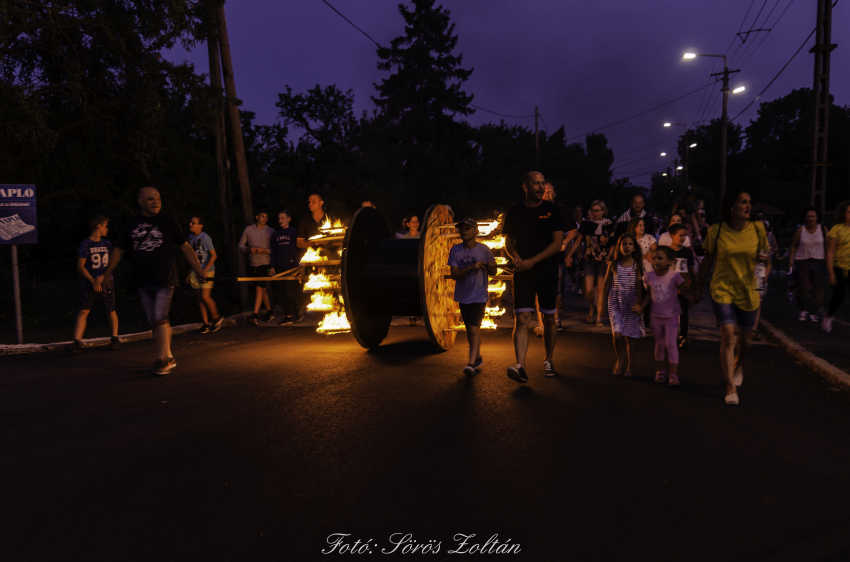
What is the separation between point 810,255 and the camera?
31.1ft

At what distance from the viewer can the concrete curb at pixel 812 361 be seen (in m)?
5.82

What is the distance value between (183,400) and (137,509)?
2.41 m

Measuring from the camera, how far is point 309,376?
663 centimetres

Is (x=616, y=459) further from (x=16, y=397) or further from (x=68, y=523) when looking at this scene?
(x=16, y=397)

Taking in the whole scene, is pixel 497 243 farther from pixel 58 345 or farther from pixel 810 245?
pixel 58 345

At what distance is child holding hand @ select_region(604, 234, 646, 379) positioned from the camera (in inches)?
247

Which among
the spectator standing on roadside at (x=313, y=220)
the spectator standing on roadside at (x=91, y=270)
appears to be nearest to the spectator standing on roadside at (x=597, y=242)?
the spectator standing on roadside at (x=313, y=220)

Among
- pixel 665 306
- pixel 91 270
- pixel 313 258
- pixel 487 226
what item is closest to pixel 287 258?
pixel 313 258

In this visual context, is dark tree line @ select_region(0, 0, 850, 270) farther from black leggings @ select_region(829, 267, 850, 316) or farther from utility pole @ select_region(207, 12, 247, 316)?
black leggings @ select_region(829, 267, 850, 316)

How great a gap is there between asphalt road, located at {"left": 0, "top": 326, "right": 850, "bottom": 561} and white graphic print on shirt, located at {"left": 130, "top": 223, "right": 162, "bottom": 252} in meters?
1.49

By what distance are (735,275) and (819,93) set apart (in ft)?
41.5

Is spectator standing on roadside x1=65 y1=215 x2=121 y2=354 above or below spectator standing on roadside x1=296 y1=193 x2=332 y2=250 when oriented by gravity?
below

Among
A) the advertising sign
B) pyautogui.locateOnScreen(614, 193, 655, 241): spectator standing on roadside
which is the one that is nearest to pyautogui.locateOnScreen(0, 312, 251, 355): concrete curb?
the advertising sign

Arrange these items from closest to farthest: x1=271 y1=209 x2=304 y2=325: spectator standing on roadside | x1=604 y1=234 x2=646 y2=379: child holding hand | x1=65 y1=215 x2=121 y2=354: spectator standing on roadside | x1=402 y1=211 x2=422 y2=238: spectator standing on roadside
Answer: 1. x1=604 y1=234 x2=646 y2=379: child holding hand
2. x1=65 y1=215 x2=121 y2=354: spectator standing on roadside
3. x1=271 y1=209 x2=304 y2=325: spectator standing on roadside
4. x1=402 y1=211 x2=422 y2=238: spectator standing on roadside
